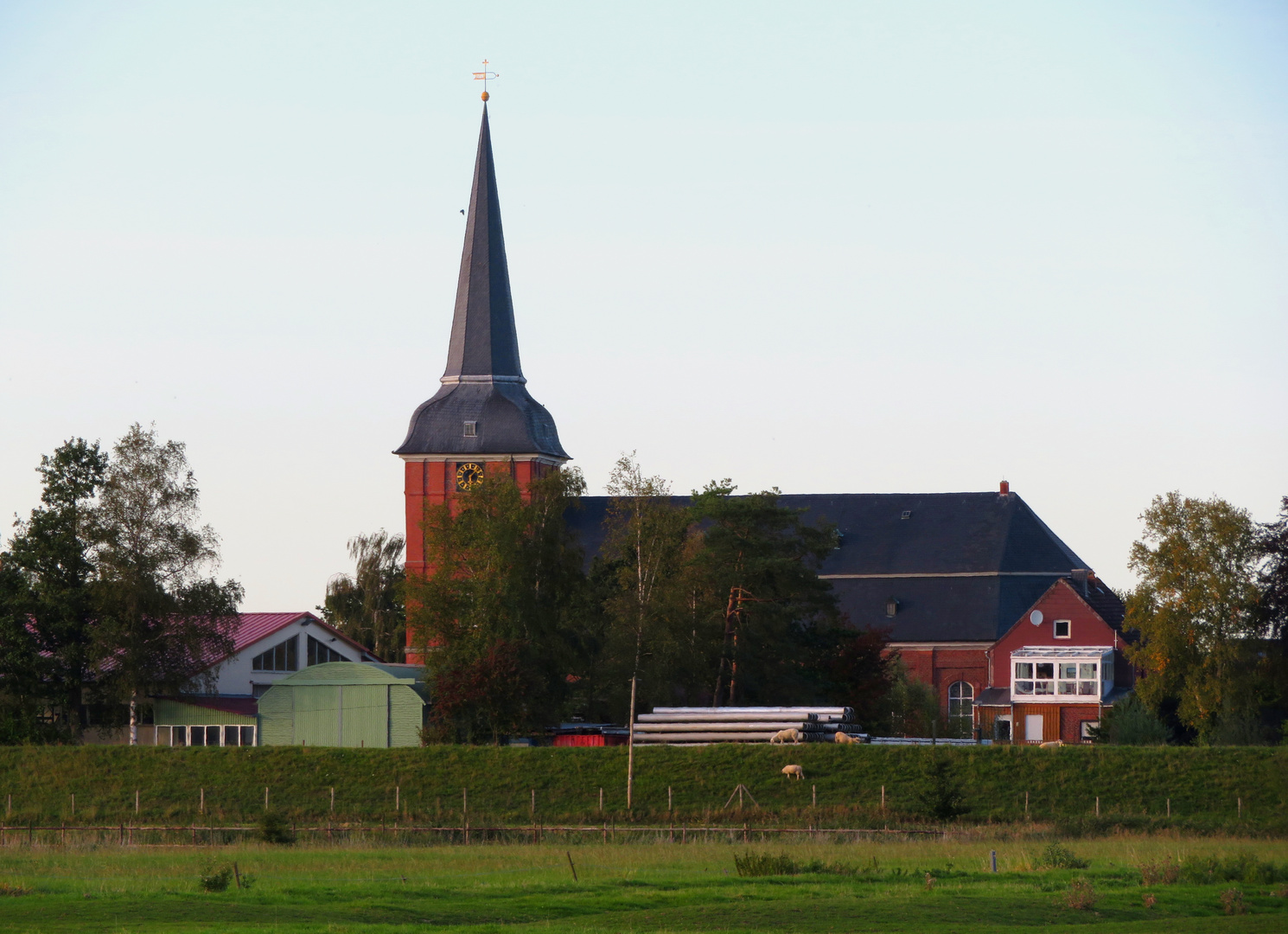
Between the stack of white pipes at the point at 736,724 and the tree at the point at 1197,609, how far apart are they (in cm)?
1250

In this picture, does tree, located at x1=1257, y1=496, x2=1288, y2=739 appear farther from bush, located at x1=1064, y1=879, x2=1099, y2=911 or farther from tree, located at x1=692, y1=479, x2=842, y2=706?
bush, located at x1=1064, y1=879, x2=1099, y2=911

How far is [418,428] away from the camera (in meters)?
85.2

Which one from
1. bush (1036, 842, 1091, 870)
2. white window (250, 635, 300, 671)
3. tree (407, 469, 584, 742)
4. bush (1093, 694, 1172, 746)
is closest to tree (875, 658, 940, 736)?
bush (1093, 694, 1172, 746)

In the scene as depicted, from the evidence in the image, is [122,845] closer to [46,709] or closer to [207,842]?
[207,842]

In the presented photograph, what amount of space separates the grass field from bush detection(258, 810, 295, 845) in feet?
7.46

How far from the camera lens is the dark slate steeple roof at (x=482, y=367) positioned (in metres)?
84.1

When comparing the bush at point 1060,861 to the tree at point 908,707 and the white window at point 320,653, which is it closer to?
the tree at point 908,707

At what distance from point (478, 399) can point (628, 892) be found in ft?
194

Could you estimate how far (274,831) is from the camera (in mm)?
38312

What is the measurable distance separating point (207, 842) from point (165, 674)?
18769 millimetres

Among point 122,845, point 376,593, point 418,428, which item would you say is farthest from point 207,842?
point 376,593

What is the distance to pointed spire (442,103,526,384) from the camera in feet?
277

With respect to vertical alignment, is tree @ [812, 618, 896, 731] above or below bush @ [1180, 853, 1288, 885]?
above

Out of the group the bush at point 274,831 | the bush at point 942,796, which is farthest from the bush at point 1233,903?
the bush at point 274,831
